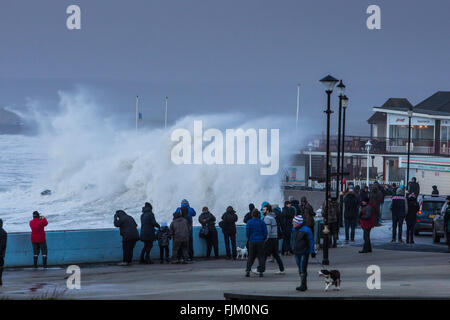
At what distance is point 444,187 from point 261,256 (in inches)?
1211

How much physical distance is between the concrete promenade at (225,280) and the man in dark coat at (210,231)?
659 millimetres

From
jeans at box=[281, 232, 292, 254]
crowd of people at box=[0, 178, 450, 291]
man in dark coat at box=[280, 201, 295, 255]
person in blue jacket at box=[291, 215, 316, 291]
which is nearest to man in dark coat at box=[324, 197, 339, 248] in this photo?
crowd of people at box=[0, 178, 450, 291]

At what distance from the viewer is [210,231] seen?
20969mm

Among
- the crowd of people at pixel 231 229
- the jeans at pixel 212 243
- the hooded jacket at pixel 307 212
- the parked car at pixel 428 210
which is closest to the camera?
the crowd of people at pixel 231 229

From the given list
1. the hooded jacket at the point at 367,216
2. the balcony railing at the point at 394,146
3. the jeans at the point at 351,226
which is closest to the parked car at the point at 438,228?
the jeans at the point at 351,226

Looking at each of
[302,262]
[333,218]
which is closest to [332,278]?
[302,262]

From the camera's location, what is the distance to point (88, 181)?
63312 mm

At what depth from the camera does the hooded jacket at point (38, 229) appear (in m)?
17.9

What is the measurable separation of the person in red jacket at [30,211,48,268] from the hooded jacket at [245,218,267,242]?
5.09m

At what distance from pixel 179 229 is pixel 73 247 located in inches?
108

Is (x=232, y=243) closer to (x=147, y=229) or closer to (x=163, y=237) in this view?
(x=163, y=237)

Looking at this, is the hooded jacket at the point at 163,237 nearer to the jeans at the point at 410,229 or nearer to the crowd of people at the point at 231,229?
the crowd of people at the point at 231,229
